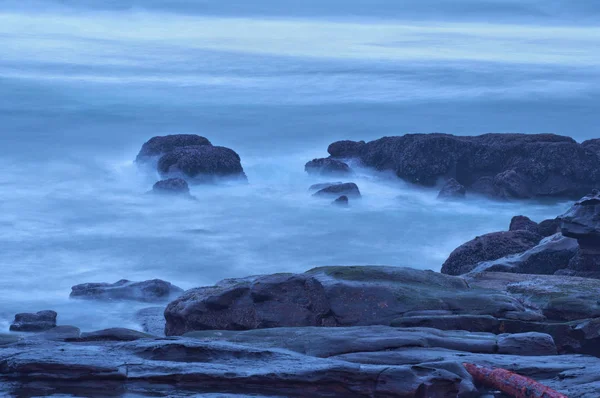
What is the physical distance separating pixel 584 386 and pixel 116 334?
4.45 metres

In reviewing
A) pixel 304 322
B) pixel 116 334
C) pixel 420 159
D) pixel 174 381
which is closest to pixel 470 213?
pixel 420 159

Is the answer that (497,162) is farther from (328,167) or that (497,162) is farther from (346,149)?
(328,167)

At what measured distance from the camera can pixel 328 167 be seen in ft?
94.3

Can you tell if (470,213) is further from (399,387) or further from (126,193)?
(399,387)

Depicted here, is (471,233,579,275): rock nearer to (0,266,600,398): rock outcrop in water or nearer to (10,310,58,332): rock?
(0,266,600,398): rock outcrop in water

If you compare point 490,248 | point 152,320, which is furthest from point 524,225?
point 152,320

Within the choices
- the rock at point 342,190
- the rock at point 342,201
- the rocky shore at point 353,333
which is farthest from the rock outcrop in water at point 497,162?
the rocky shore at point 353,333

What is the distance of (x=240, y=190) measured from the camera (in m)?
28.5

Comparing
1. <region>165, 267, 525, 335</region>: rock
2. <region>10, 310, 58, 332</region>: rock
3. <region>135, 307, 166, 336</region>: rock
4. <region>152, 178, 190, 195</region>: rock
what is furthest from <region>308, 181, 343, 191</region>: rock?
<region>165, 267, 525, 335</region>: rock

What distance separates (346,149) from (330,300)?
60.1 feet

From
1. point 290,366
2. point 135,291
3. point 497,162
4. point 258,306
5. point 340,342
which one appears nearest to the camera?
point 290,366

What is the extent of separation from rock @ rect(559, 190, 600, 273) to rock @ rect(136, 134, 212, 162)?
15316 millimetres

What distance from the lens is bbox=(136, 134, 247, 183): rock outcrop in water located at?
87.7 feet

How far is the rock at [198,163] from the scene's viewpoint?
2672 centimetres
